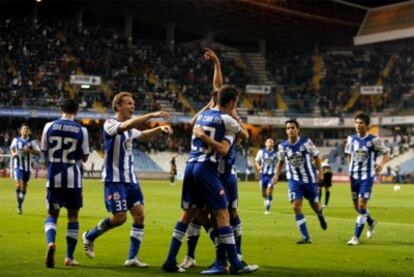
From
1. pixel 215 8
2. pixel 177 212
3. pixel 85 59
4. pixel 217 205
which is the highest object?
pixel 215 8

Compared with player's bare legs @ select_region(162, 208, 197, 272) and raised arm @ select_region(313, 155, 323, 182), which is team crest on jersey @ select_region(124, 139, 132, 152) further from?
raised arm @ select_region(313, 155, 323, 182)

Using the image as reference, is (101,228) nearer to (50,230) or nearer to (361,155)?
(50,230)

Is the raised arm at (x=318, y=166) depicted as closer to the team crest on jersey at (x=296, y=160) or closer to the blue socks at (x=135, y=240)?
the team crest on jersey at (x=296, y=160)

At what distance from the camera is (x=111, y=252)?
546 inches

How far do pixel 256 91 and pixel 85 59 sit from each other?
56.5 ft

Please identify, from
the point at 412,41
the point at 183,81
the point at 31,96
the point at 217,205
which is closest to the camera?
the point at 217,205

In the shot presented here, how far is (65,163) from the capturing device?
489 inches

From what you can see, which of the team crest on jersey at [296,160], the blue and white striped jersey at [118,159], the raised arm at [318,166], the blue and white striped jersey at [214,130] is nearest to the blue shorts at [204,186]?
the blue and white striped jersey at [214,130]

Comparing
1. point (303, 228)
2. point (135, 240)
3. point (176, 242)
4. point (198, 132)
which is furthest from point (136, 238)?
point (303, 228)

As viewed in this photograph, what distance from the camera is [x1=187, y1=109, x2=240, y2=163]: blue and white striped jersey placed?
11.2 m

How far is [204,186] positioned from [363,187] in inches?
269

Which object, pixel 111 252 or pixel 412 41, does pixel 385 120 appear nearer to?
pixel 412 41

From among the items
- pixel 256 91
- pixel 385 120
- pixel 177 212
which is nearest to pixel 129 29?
pixel 256 91

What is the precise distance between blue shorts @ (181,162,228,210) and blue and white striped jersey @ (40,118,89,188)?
1952 millimetres
